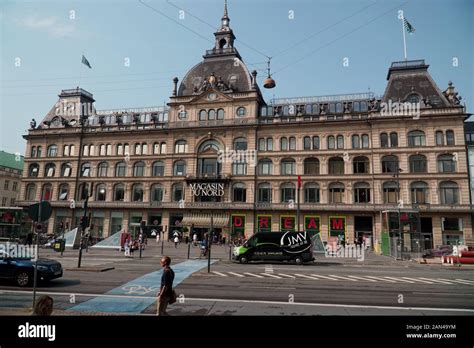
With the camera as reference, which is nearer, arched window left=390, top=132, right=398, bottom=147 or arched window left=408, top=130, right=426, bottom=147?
arched window left=408, top=130, right=426, bottom=147

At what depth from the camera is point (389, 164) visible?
143 feet

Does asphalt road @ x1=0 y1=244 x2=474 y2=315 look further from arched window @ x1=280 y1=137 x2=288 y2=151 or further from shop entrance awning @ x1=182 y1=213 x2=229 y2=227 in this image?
arched window @ x1=280 y1=137 x2=288 y2=151

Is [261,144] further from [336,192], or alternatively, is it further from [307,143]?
[336,192]

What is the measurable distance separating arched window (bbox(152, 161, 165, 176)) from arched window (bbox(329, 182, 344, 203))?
2781 cm

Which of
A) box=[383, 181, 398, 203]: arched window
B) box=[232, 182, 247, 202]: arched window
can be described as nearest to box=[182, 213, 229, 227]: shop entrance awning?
box=[232, 182, 247, 202]: arched window

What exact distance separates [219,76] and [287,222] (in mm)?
27550

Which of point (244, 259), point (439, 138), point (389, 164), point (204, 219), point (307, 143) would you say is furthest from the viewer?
point (204, 219)

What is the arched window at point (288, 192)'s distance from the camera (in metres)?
45.9

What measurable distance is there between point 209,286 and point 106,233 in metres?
43.4

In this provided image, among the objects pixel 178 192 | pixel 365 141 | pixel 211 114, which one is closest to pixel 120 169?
pixel 178 192

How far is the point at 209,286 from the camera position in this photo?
45.2ft

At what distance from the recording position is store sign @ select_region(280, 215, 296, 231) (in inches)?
1781
